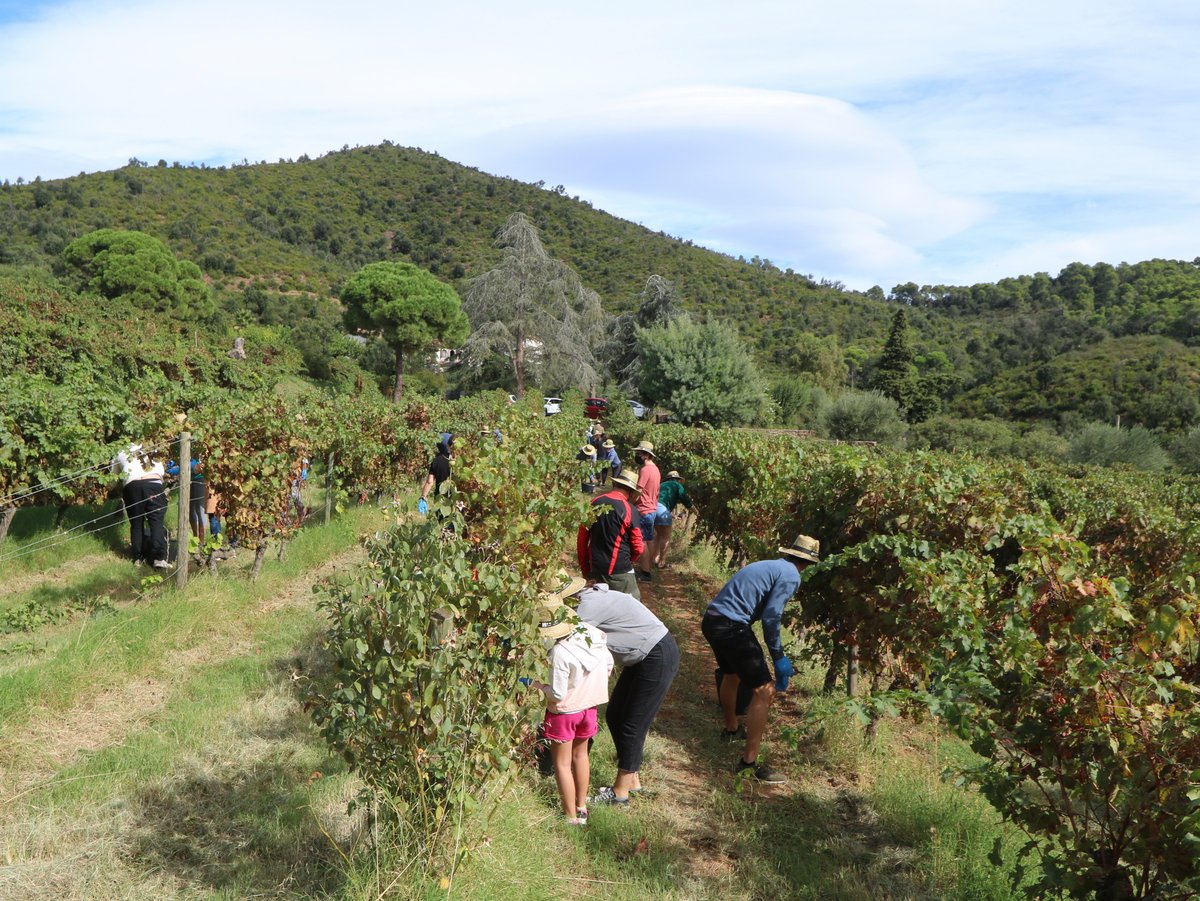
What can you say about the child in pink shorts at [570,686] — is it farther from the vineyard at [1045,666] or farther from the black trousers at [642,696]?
the vineyard at [1045,666]

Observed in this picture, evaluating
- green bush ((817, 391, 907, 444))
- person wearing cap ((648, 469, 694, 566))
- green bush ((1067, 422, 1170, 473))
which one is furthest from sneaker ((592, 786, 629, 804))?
green bush ((817, 391, 907, 444))

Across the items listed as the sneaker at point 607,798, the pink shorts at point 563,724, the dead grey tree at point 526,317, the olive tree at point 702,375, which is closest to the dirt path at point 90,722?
the pink shorts at point 563,724

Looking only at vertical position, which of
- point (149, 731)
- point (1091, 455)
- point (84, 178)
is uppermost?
point (84, 178)

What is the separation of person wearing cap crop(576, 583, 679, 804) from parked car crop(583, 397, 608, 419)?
2509 centimetres

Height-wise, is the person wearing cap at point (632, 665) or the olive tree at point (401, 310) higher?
the olive tree at point (401, 310)

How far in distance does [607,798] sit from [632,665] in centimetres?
69

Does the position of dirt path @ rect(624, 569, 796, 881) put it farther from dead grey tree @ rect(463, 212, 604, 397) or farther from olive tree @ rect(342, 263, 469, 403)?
dead grey tree @ rect(463, 212, 604, 397)

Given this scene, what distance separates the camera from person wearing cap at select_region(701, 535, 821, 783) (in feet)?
14.9

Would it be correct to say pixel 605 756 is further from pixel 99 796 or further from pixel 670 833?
pixel 99 796

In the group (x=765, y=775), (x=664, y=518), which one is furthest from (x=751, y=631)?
(x=664, y=518)

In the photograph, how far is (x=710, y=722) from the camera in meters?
5.44

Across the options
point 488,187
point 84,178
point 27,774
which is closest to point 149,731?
point 27,774

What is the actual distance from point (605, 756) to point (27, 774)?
115 inches

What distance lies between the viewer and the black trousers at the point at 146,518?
8094 mm
